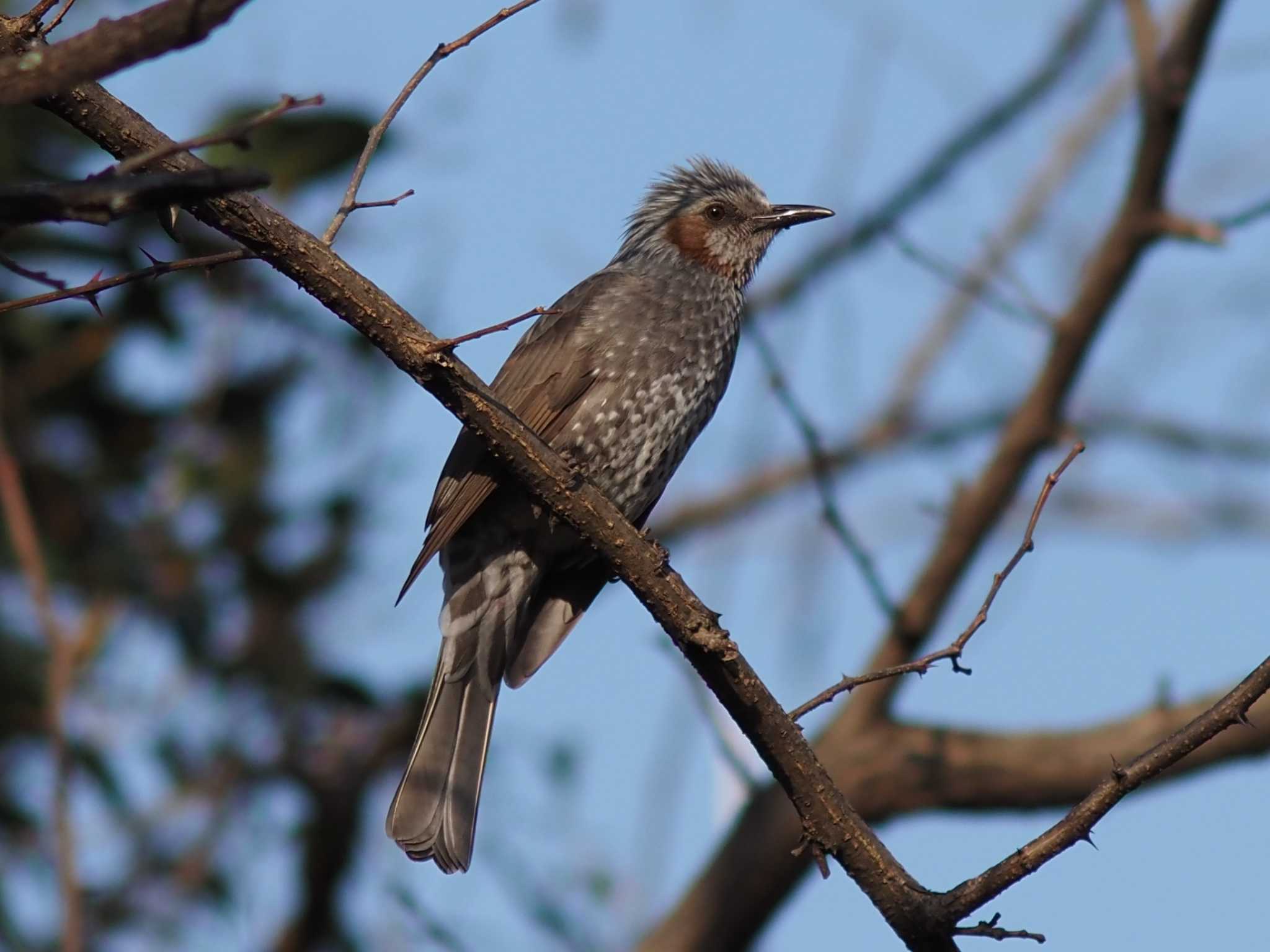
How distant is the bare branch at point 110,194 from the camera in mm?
1778

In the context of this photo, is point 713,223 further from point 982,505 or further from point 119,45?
point 119,45

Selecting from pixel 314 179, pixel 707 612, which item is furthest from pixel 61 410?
pixel 707 612

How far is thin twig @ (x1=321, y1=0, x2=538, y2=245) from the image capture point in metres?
2.93

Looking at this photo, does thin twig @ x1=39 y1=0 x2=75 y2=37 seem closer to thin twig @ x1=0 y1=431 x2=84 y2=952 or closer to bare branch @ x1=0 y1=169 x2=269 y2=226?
bare branch @ x1=0 y1=169 x2=269 y2=226

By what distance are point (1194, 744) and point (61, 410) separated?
4.42 metres

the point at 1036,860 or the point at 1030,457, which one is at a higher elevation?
the point at 1030,457

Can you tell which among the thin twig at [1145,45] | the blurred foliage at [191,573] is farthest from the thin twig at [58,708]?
the thin twig at [1145,45]

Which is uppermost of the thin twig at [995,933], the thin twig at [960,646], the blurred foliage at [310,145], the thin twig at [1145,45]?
the blurred foliage at [310,145]

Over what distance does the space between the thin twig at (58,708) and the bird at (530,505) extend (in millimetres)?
927

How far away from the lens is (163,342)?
19.3 ft

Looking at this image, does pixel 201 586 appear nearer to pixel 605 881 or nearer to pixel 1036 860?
pixel 605 881

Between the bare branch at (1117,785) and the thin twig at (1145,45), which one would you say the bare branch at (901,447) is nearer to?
the thin twig at (1145,45)

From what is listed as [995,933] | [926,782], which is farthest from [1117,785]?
[926,782]

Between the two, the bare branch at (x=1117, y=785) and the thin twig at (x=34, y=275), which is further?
the bare branch at (x=1117, y=785)
